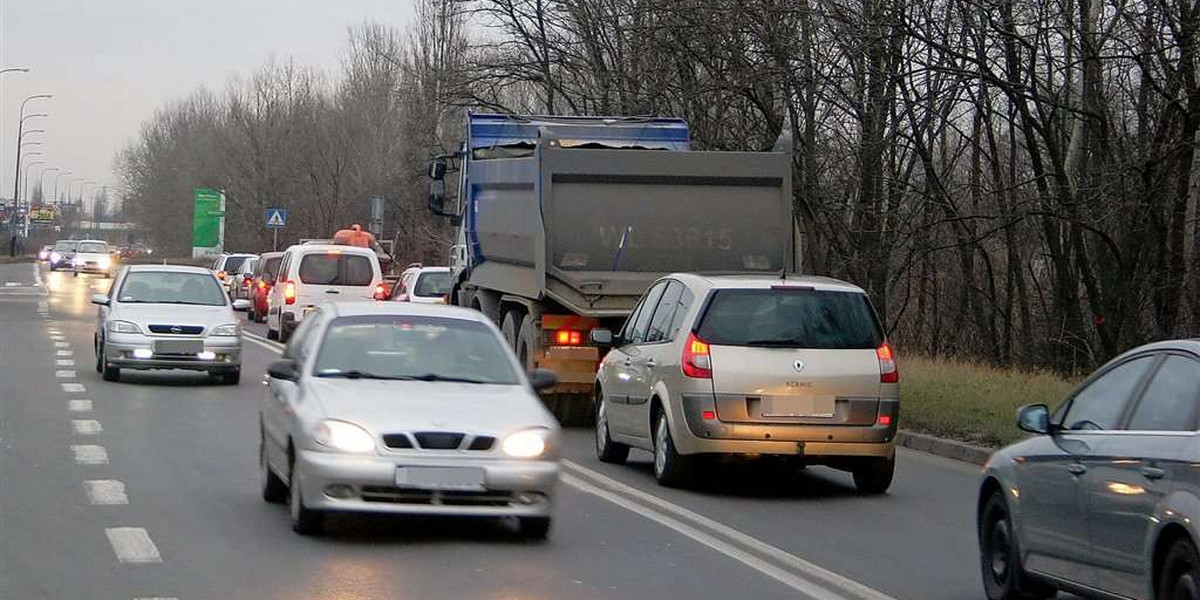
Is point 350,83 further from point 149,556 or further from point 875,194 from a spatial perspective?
point 149,556

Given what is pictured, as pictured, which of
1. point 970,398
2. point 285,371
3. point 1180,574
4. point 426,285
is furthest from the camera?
point 426,285

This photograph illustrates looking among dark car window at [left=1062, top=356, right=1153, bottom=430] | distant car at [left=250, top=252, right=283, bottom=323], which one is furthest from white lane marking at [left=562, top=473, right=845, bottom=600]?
distant car at [left=250, top=252, right=283, bottom=323]

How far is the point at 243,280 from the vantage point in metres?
50.6

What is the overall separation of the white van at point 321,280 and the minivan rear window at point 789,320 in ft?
67.8

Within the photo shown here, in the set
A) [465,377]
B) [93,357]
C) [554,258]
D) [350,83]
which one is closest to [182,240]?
[350,83]

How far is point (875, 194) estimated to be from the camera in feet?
89.5

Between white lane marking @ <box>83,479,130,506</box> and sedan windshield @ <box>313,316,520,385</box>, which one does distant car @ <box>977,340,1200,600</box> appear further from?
white lane marking @ <box>83,479,130,506</box>

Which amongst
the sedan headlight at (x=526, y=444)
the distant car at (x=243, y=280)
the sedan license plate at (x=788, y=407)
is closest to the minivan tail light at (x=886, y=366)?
the sedan license plate at (x=788, y=407)

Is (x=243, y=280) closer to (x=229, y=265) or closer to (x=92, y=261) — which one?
(x=229, y=265)

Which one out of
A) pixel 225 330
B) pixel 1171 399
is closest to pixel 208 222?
pixel 225 330

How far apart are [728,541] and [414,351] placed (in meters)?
2.33

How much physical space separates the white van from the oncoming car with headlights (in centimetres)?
2222

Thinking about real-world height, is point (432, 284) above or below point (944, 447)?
above

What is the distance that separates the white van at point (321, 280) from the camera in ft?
110
